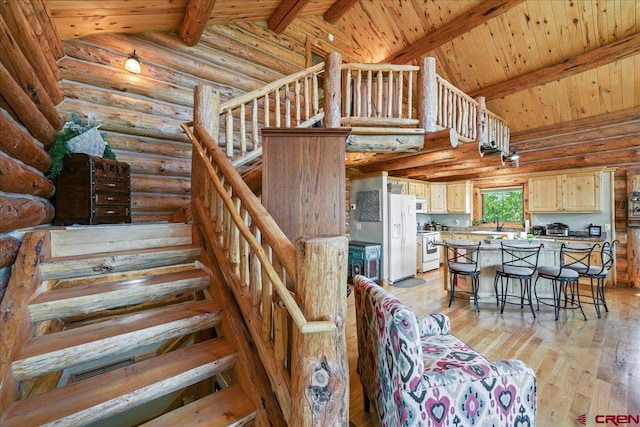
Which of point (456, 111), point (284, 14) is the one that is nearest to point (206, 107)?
point (284, 14)

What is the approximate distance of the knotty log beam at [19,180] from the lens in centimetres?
154

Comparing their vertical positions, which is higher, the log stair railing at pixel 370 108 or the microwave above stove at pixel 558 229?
the log stair railing at pixel 370 108

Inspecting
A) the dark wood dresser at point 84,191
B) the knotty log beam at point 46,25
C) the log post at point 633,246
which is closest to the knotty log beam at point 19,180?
the dark wood dresser at point 84,191

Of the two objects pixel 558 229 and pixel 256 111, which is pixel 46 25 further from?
pixel 558 229

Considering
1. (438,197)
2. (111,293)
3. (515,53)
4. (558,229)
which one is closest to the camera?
(111,293)

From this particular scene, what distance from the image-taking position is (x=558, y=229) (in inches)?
224

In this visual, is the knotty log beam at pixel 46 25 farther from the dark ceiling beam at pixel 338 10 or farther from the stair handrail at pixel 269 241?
the dark ceiling beam at pixel 338 10

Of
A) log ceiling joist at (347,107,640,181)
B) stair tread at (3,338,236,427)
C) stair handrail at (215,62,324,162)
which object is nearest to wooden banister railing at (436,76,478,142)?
log ceiling joist at (347,107,640,181)

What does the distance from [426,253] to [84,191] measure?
6179 mm

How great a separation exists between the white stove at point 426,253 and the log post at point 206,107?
5213mm

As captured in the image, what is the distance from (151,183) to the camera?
3414mm

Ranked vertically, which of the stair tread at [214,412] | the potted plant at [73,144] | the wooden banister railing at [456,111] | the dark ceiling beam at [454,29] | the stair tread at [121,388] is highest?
the dark ceiling beam at [454,29]

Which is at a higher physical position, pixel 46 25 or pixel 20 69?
pixel 46 25

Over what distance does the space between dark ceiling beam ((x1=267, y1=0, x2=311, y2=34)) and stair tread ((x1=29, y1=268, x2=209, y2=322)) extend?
410cm
